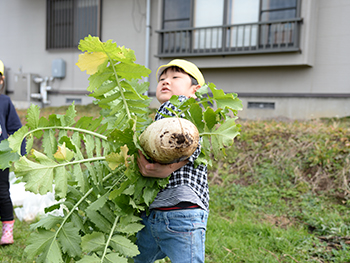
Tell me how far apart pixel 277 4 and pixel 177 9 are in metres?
3.07

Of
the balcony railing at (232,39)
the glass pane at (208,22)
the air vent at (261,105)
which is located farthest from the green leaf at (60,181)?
the glass pane at (208,22)

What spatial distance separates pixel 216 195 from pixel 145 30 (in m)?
7.58

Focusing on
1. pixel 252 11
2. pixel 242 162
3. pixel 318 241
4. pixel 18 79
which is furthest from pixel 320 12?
pixel 18 79

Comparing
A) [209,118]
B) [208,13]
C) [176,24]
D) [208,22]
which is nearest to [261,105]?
[208,22]

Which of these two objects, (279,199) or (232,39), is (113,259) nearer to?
(279,199)

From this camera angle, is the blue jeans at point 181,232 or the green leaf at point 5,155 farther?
the blue jeans at point 181,232

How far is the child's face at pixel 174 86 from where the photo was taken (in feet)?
5.86

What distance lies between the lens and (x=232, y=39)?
9102 millimetres

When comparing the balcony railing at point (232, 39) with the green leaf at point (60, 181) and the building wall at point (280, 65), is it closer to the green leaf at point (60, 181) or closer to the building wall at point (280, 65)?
the building wall at point (280, 65)

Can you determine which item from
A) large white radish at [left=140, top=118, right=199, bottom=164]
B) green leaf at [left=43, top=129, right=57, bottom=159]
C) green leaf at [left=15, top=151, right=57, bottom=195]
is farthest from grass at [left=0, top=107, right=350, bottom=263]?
large white radish at [left=140, top=118, right=199, bottom=164]

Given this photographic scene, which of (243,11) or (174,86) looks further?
(243,11)

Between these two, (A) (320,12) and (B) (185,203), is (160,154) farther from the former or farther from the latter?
(A) (320,12)

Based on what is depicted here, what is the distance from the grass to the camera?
294cm

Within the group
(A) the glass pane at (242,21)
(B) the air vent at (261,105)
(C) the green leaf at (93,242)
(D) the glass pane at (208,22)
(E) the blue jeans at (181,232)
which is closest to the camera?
(C) the green leaf at (93,242)
